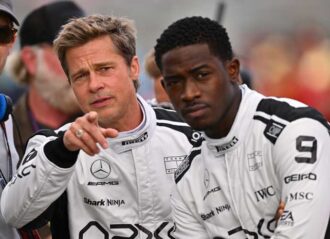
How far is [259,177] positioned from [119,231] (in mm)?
947

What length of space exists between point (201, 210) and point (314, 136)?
2.32 feet

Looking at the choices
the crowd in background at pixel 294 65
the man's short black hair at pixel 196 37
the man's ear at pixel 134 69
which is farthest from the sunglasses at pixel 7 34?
the crowd in background at pixel 294 65

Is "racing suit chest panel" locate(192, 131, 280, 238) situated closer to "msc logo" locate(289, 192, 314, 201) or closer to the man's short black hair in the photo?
"msc logo" locate(289, 192, 314, 201)

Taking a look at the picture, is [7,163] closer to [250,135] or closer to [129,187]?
[129,187]

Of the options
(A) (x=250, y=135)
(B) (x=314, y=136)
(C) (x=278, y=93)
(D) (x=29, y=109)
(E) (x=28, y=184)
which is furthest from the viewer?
(C) (x=278, y=93)

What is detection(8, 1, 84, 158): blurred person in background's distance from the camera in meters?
7.40

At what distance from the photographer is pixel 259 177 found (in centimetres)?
366

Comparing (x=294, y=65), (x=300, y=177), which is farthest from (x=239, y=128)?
(x=294, y=65)

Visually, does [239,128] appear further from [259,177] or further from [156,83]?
[156,83]

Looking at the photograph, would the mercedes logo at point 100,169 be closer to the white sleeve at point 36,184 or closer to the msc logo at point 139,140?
the msc logo at point 139,140

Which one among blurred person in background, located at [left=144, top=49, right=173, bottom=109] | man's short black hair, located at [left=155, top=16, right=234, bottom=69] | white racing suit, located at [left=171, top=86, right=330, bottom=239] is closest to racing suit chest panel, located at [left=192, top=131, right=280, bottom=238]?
white racing suit, located at [left=171, top=86, right=330, bottom=239]

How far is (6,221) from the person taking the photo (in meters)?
4.16

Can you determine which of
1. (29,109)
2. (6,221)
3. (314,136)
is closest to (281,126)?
(314,136)

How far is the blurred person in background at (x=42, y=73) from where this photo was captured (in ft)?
24.3
